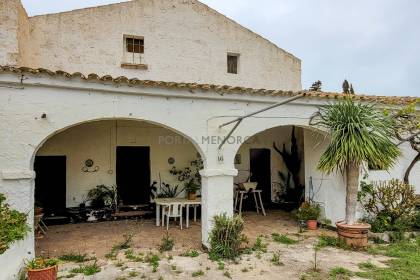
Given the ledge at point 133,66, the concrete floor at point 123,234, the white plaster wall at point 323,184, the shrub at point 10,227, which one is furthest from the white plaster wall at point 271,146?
the shrub at point 10,227

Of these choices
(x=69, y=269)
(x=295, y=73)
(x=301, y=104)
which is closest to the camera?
(x=69, y=269)

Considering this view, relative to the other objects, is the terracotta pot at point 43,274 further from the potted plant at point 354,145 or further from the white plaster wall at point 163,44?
the white plaster wall at point 163,44

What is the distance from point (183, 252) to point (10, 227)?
3.65m

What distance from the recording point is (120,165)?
11.2 metres

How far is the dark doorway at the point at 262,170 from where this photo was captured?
13.0 metres

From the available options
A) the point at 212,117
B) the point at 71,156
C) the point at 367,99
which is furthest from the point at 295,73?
the point at 71,156

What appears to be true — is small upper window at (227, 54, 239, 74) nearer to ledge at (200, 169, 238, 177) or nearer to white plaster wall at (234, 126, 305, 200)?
white plaster wall at (234, 126, 305, 200)

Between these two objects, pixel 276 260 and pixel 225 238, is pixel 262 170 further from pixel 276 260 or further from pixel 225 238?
pixel 276 260

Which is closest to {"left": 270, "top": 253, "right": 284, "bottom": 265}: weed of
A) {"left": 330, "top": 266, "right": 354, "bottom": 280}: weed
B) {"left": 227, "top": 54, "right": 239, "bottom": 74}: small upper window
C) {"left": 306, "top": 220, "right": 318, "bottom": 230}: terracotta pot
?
{"left": 330, "top": 266, "right": 354, "bottom": 280}: weed

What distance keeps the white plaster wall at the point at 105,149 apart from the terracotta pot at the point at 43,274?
5714 millimetres

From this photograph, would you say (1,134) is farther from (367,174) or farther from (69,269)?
(367,174)

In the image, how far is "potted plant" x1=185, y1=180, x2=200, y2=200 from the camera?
1002 centimetres

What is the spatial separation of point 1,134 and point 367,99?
8.28 metres

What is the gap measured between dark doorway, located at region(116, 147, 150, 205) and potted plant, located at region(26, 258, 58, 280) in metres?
5.87
